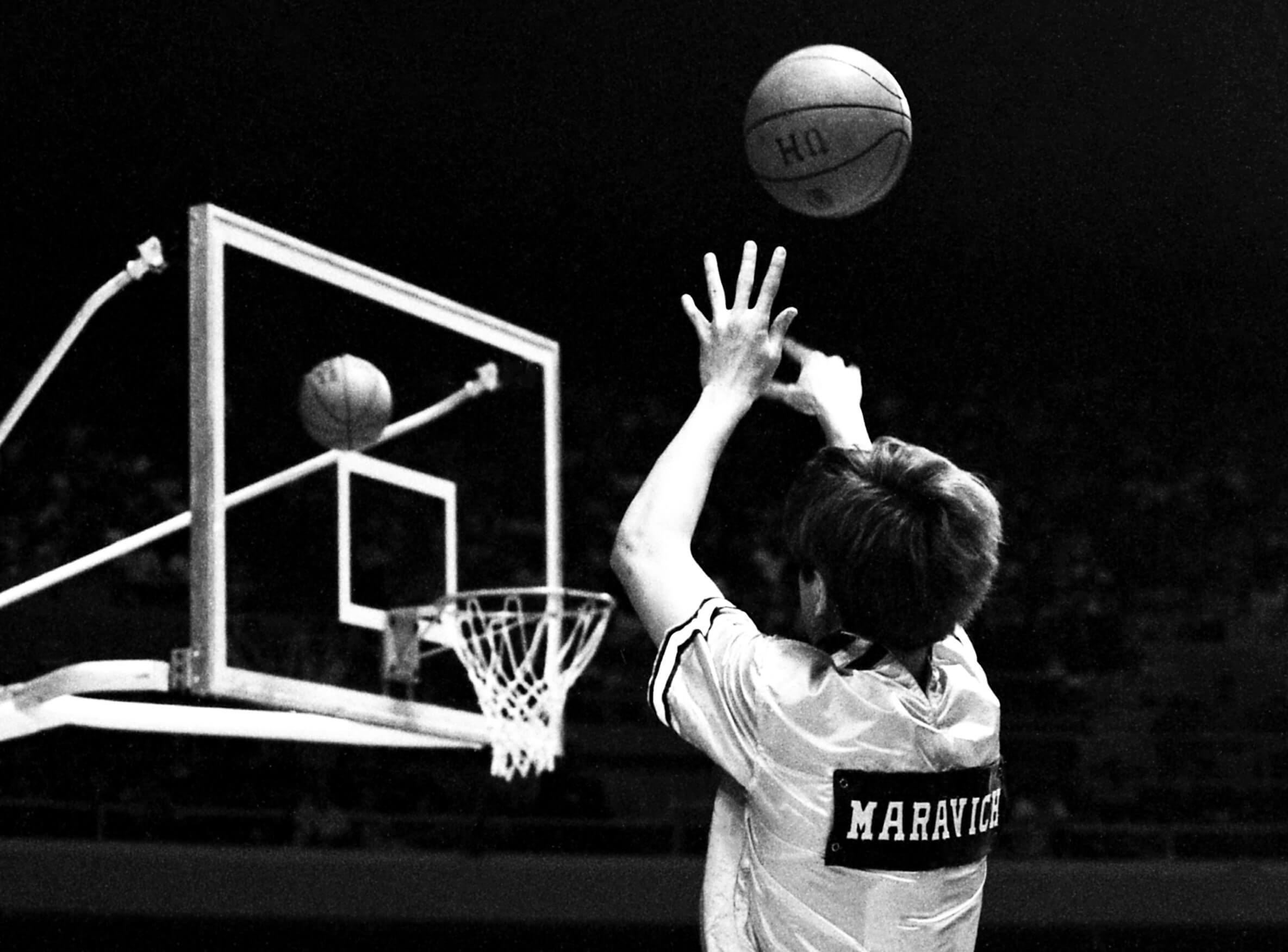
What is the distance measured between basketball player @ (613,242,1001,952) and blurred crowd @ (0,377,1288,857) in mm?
4739

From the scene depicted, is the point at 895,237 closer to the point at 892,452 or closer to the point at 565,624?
the point at 565,624

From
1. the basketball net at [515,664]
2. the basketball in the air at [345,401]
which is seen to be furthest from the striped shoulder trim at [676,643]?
the basketball in the air at [345,401]

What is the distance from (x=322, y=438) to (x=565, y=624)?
6.96 feet

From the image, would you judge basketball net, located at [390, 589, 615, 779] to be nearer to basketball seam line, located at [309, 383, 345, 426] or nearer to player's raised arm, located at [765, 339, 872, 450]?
basketball seam line, located at [309, 383, 345, 426]

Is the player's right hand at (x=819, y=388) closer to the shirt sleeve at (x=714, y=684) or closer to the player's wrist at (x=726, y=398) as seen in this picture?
the player's wrist at (x=726, y=398)

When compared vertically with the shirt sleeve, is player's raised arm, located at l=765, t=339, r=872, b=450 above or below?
above

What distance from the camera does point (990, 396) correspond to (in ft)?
30.8

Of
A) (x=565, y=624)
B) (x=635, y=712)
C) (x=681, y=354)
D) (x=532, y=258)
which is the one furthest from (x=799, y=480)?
(x=681, y=354)

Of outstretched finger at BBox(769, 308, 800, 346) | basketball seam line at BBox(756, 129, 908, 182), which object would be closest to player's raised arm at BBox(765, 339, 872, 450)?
outstretched finger at BBox(769, 308, 800, 346)

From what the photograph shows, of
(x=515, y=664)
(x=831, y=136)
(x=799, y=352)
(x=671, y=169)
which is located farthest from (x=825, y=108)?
(x=671, y=169)

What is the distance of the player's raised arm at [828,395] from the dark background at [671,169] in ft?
14.8

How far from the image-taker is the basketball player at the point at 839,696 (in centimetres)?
150

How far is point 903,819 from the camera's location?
155 centimetres

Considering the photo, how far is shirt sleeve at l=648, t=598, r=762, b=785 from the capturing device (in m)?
1.57
